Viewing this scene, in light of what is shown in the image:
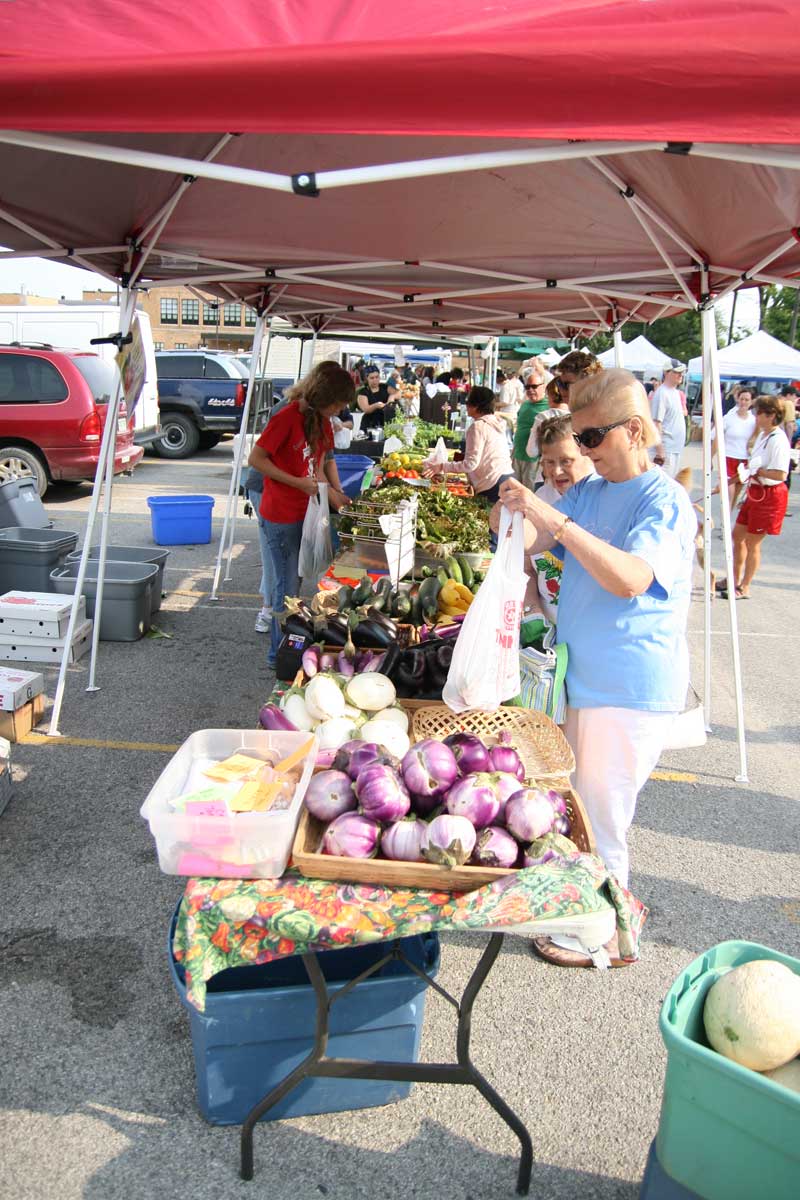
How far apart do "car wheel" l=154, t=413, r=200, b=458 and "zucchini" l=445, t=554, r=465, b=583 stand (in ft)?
42.5

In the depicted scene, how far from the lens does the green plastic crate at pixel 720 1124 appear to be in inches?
61.7

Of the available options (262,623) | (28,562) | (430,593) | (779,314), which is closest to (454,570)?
(430,593)

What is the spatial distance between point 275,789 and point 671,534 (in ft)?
4.41

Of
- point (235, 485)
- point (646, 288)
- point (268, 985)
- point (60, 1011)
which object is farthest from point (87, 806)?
point (646, 288)

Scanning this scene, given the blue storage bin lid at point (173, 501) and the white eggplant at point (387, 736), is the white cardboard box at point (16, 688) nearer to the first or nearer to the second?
the white eggplant at point (387, 736)

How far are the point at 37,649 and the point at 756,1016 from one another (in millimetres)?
4969

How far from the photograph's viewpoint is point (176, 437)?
653 inches

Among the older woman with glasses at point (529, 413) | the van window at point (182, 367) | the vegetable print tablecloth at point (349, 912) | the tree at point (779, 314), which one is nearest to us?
the vegetable print tablecloth at point (349, 912)

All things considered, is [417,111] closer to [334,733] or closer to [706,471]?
[334,733]

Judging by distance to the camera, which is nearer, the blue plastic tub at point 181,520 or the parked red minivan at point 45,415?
the blue plastic tub at point 181,520

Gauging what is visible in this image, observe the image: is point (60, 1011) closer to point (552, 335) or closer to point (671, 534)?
point (671, 534)

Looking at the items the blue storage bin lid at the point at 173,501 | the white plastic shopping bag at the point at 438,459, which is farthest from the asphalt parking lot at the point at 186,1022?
the white plastic shopping bag at the point at 438,459

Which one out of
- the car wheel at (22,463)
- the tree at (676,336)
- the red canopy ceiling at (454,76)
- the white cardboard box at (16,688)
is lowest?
the white cardboard box at (16,688)

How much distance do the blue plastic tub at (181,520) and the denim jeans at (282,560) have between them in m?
3.52
